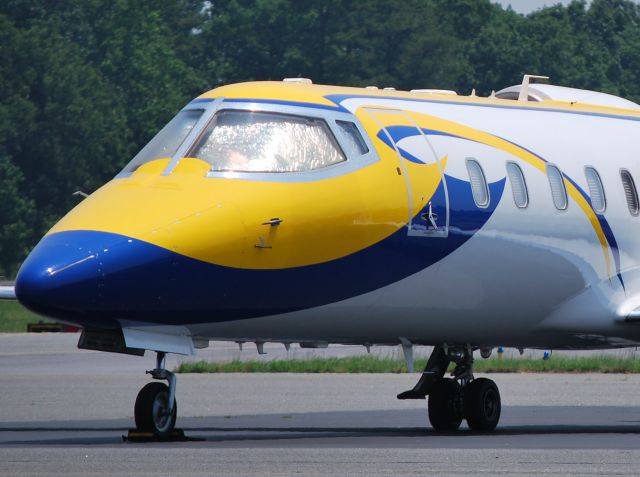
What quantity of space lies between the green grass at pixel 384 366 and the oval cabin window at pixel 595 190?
1302 cm

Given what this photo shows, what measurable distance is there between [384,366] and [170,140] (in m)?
17.6

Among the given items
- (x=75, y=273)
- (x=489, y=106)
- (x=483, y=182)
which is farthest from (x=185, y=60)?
(x=75, y=273)

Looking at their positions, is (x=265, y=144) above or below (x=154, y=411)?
above

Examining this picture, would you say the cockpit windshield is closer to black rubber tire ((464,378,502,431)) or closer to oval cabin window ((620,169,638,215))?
black rubber tire ((464,378,502,431))

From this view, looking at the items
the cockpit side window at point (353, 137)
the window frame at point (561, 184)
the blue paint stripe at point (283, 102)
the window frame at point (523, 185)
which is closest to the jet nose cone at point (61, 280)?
the blue paint stripe at point (283, 102)

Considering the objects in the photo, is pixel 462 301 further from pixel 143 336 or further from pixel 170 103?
pixel 170 103

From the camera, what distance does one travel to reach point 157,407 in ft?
62.2

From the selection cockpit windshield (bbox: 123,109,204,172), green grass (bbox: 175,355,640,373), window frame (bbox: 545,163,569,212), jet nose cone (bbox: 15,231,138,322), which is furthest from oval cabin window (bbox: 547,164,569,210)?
green grass (bbox: 175,355,640,373)

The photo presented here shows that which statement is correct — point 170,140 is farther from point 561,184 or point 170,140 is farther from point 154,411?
point 561,184

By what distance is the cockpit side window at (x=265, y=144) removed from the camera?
1939cm

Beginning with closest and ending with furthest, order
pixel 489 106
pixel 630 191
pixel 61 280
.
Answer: pixel 61 280, pixel 489 106, pixel 630 191

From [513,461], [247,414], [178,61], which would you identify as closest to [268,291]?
[513,461]

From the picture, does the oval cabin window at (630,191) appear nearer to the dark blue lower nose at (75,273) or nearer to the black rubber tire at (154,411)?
the black rubber tire at (154,411)

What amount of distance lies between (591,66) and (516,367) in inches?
3965
